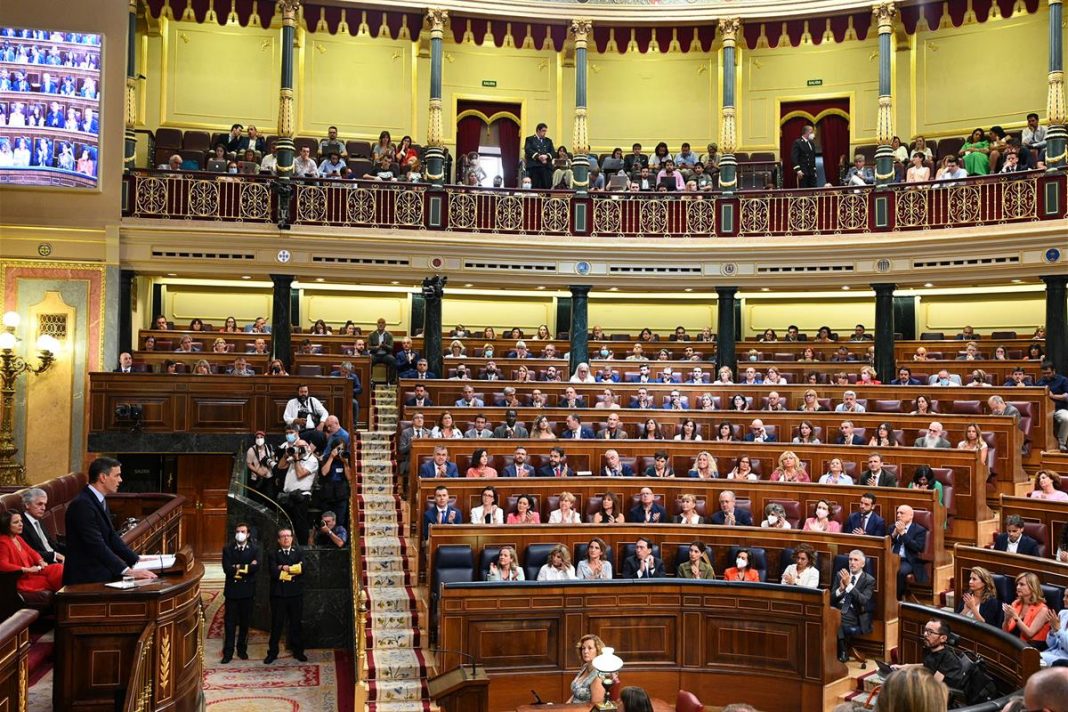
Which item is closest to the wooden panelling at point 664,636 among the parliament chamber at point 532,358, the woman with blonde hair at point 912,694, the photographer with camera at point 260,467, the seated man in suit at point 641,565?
the parliament chamber at point 532,358

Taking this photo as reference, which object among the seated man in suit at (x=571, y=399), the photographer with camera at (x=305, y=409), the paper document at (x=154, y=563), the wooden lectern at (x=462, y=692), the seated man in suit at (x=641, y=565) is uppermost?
the seated man in suit at (x=571, y=399)

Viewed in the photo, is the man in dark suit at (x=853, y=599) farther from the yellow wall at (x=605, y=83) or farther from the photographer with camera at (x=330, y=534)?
the yellow wall at (x=605, y=83)

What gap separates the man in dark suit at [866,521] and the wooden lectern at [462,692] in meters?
3.52

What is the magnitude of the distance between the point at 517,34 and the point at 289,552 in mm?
10598

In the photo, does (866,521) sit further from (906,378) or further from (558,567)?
(906,378)

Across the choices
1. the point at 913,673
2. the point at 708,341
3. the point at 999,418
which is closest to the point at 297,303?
the point at 708,341

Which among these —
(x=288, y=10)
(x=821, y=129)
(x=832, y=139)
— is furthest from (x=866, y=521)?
(x=288, y=10)

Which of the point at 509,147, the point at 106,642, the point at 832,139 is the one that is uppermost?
the point at 832,139

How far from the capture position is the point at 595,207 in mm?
15734

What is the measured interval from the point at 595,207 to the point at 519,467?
6.74 meters

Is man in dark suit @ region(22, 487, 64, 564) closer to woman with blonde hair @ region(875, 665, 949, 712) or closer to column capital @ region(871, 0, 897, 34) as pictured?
woman with blonde hair @ region(875, 665, 949, 712)

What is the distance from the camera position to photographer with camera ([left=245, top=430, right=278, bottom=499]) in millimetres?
11133

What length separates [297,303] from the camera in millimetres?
17234

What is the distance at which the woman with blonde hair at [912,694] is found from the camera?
9.53ft
